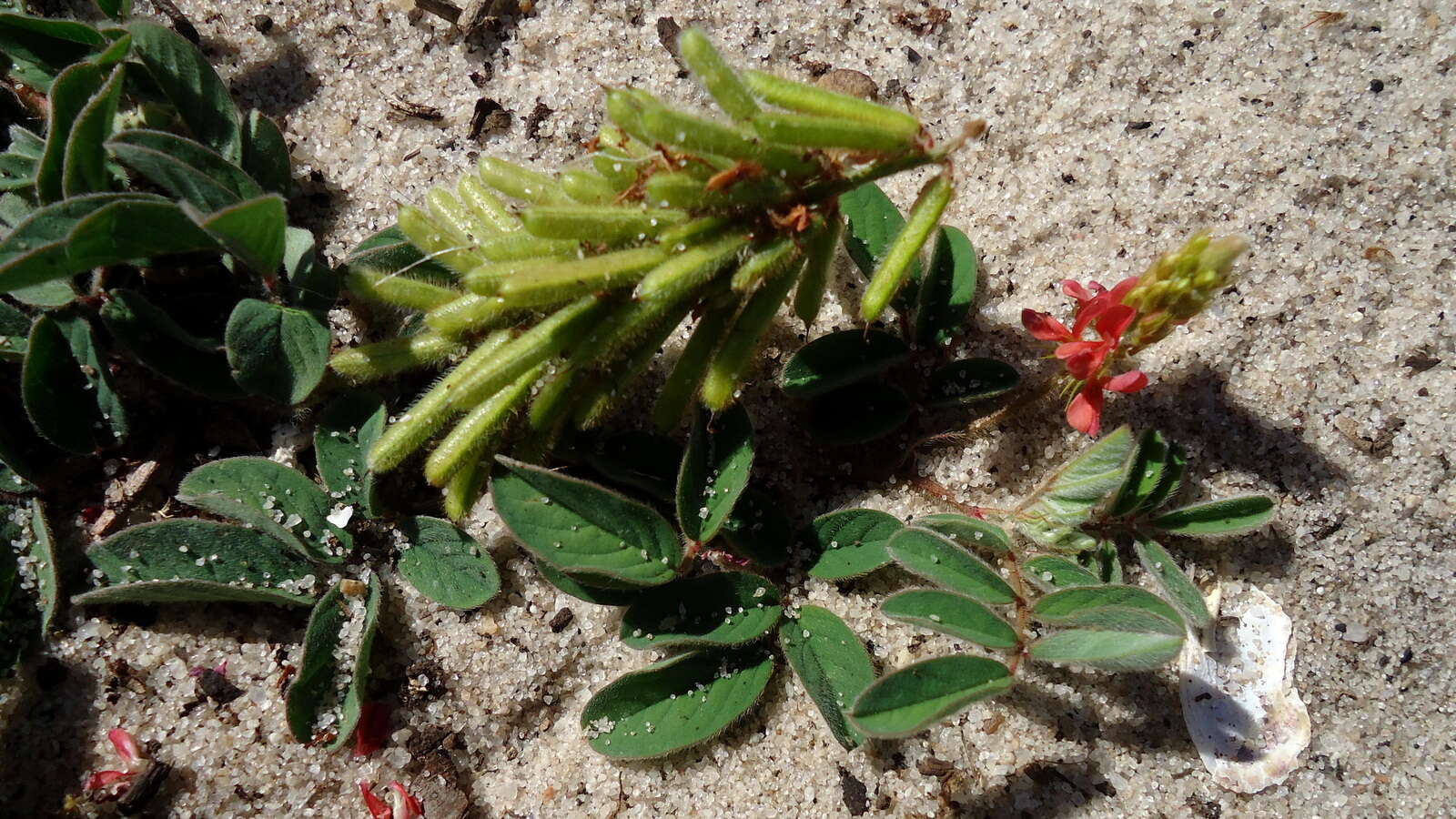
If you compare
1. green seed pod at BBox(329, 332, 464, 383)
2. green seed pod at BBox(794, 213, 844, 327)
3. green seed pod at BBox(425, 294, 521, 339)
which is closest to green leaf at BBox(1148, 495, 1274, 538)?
green seed pod at BBox(794, 213, 844, 327)

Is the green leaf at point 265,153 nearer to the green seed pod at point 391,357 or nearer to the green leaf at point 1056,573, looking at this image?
the green seed pod at point 391,357

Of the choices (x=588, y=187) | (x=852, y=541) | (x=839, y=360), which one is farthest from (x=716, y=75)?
(x=852, y=541)

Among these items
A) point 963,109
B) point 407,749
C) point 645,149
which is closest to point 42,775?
point 407,749

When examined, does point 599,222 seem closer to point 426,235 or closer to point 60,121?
point 426,235

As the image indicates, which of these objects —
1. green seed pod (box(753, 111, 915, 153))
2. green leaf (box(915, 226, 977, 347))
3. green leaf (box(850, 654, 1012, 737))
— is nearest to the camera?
green seed pod (box(753, 111, 915, 153))

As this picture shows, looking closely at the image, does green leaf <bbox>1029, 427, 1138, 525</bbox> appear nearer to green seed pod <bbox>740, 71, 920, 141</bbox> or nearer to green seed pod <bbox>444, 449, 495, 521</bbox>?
green seed pod <bbox>740, 71, 920, 141</bbox>
